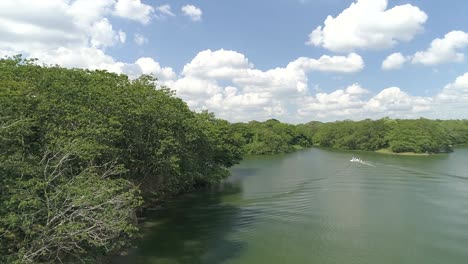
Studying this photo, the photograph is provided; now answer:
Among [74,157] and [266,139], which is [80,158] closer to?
[74,157]

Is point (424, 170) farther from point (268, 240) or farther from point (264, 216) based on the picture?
point (268, 240)

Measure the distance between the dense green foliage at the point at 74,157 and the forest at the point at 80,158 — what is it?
0.04m

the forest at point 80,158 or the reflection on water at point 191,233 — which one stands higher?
the forest at point 80,158

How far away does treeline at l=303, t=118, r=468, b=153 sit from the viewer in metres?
65.4

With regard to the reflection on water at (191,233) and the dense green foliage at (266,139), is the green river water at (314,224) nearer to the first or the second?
the reflection on water at (191,233)

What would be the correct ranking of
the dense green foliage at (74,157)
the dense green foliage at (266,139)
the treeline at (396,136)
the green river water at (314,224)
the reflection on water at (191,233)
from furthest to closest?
1. the dense green foliage at (266,139)
2. the treeline at (396,136)
3. the green river water at (314,224)
4. the reflection on water at (191,233)
5. the dense green foliage at (74,157)

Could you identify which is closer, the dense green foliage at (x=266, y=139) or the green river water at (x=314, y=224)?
the green river water at (x=314, y=224)

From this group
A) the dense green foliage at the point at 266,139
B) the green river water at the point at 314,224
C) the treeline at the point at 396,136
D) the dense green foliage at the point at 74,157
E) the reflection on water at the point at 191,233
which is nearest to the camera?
the dense green foliage at the point at 74,157

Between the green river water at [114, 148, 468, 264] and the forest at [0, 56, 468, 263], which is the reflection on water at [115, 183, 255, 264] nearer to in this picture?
the green river water at [114, 148, 468, 264]

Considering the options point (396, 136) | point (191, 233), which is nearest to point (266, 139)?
point (396, 136)

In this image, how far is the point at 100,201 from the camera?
1052 centimetres

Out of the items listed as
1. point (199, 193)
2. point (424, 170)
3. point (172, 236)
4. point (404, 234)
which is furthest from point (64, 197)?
point (424, 170)

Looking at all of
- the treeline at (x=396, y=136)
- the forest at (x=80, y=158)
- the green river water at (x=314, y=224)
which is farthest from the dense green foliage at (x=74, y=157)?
the treeline at (x=396, y=136)

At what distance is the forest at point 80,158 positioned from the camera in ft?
30.5
